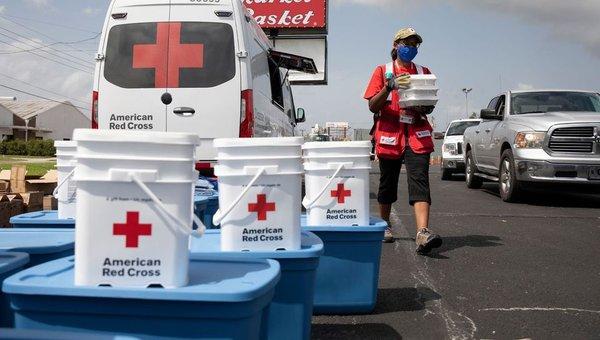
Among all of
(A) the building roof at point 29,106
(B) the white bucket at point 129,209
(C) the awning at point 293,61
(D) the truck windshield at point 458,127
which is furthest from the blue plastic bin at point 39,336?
(A) the building roof at point 29,106

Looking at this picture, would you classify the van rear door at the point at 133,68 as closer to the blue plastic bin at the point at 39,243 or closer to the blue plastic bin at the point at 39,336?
the blue plastic bin at the point at 39,243

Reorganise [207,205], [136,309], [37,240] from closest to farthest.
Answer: [136,309] → [37,240] → [207,205]

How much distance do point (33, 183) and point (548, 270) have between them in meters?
5.42

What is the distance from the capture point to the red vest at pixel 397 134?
18.4ft

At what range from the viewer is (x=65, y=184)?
3.88 m

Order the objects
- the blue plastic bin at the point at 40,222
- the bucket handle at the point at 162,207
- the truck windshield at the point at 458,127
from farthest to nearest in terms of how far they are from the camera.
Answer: the truck windshield at the point at 458,127, the blue plastic bin at the point at 40,222, the bucket handle at the point at 162,207

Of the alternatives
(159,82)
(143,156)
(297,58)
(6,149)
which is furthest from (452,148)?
(6,149)

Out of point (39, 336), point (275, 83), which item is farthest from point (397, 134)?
point (275, 83)

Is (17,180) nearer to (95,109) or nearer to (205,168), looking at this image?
(95,109)

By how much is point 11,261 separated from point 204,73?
497 cm

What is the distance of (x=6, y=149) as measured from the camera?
46.4 meters

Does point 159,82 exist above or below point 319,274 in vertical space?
above

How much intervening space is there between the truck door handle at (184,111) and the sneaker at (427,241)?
9.98ft

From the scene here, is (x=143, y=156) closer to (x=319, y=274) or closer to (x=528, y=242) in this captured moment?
(x=319, y=274)
